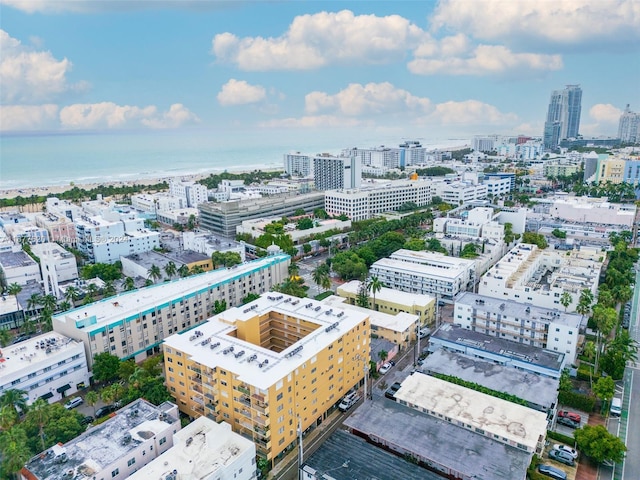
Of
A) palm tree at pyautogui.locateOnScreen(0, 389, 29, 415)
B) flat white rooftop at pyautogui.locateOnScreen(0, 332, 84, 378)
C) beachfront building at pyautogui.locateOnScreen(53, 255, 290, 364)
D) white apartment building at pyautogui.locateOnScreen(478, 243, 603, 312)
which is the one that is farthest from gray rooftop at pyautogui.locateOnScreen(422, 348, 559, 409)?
flat white rooftop at pyautogui.locateOnScreen(0, 332, 84, 378)

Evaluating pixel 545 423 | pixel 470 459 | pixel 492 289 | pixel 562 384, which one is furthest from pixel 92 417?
pixel 492 289

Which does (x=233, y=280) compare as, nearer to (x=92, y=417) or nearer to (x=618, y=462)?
(x=92, y=417)

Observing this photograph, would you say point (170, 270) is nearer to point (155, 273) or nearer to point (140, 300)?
point (155, 273)

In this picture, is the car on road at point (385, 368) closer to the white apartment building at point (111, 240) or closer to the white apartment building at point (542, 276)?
the white apartment building at point (542, 276)

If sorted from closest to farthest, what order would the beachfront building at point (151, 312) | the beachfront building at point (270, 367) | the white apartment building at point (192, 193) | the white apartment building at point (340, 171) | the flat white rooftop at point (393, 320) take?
the beachfront building at point (270, 367)
the beachfront building at point (151, 312)
the flat white rooftop at point (393, 320)
the white apartment building at point (192, 193)
the white apartment building at point (340, 171)

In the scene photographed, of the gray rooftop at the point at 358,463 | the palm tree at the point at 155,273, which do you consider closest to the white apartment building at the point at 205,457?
the gray rooftop at the point at 358,463

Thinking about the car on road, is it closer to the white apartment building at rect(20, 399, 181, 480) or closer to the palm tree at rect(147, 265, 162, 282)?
the white apartment building at rect(20, 399, 181, 480)

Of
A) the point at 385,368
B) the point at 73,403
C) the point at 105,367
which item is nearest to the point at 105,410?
the point at 73,403
